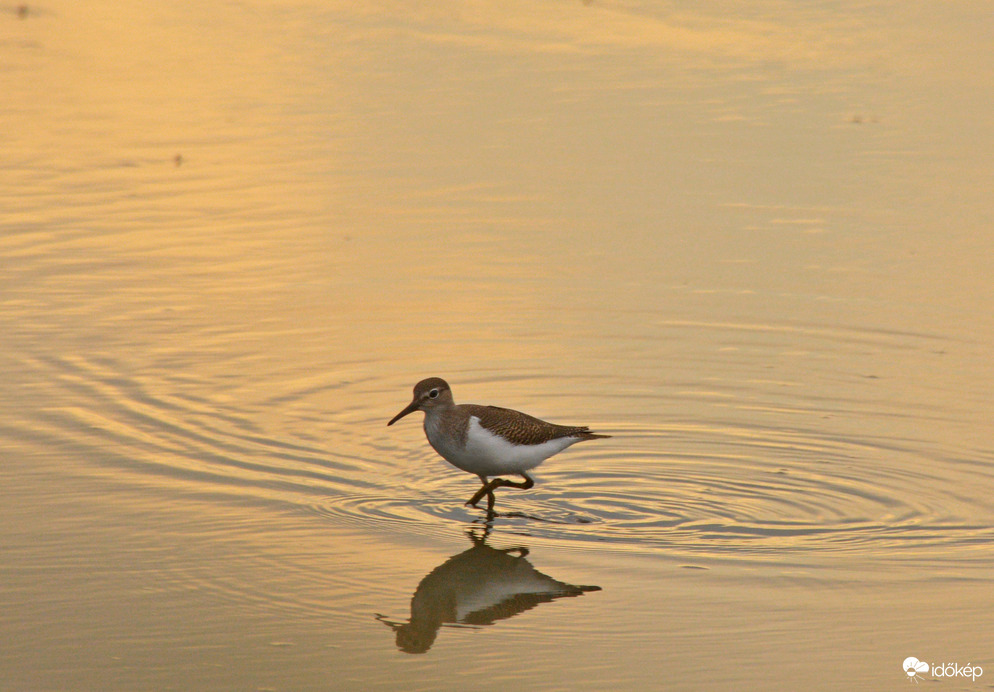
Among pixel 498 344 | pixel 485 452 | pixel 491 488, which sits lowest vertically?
pixel 491 488

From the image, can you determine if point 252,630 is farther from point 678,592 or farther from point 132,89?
point 132,89

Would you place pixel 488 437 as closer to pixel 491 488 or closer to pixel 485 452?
pixel 485 452

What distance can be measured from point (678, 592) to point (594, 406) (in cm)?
318

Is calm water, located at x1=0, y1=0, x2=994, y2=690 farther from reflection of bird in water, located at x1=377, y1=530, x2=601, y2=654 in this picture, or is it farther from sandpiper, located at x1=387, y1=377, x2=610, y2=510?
sandpiper, located at x1=387, y1=377, x2=610, y2=510

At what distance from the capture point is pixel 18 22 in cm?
2205

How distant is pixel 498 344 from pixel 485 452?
2.82 metres

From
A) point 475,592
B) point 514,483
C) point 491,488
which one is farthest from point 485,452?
point 475,592

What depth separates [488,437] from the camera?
356 inches

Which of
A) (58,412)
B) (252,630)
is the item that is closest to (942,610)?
(252,630)

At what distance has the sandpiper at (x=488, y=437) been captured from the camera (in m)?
9.05

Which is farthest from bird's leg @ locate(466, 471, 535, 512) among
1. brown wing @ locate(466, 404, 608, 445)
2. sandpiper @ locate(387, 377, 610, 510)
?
brown wing @ locate(466, 404, 608, 445)

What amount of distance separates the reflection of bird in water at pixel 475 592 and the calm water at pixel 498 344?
0.03 m

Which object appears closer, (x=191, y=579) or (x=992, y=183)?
(x=191, y=579)

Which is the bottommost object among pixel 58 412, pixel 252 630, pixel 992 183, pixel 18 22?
pixel 252 630
